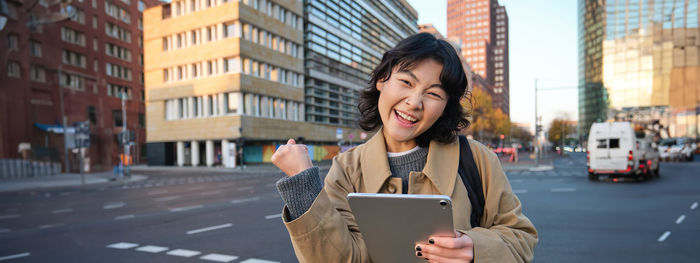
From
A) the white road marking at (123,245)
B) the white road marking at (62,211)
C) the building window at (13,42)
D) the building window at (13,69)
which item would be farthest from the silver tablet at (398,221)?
the building window at (13,69)

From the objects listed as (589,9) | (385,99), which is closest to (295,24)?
(385,99)

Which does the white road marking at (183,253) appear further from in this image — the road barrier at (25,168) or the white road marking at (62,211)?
the road barrier at (25,168)

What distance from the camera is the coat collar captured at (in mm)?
1575

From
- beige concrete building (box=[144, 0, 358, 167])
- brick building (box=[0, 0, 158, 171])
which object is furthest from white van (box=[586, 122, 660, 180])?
beige concrete building (box=[144, 0, 358, 167])

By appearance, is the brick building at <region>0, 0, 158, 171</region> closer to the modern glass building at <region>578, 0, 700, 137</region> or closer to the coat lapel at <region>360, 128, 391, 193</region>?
the coat lapel at <region>360, 128, 391, 193</region>

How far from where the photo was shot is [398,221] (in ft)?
4.12

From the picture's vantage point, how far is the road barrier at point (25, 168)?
929 inches

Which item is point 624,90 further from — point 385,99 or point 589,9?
point 385,99

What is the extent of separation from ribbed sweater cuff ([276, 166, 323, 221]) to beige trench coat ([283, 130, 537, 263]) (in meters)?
0.03

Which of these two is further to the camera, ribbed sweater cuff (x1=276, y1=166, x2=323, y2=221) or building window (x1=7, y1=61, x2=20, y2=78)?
building window (x1=7, y1=61, x2=20, y2=78)

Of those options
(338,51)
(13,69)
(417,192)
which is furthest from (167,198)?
(338,51)

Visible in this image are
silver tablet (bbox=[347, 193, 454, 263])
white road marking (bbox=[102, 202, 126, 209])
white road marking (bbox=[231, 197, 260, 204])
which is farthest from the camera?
white road marking (bbox=[231, 197, 260, 204])

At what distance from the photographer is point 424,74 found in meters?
1.66

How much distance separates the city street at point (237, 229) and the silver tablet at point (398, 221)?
166 inches
